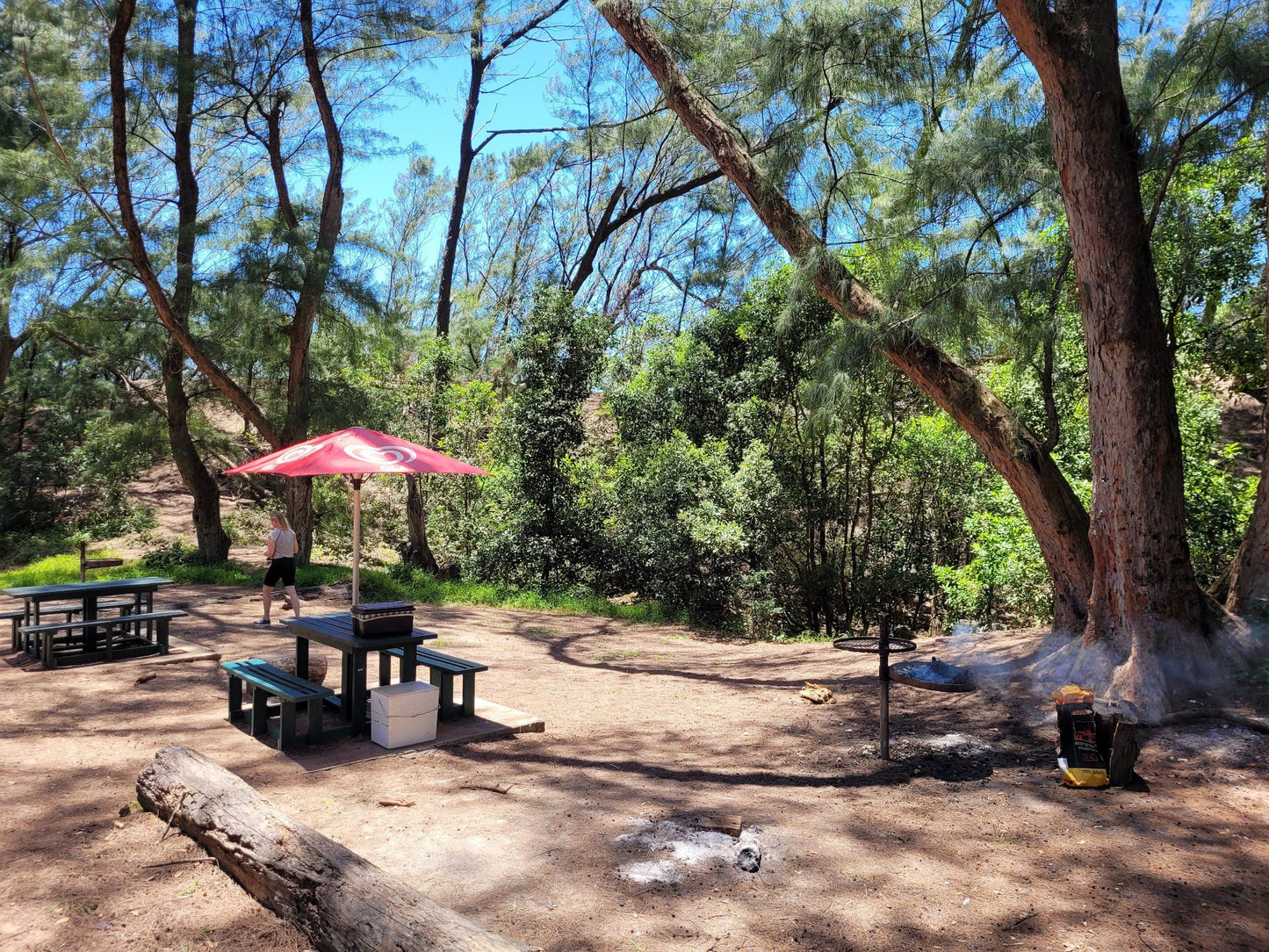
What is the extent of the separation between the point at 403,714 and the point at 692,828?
82.7 inches

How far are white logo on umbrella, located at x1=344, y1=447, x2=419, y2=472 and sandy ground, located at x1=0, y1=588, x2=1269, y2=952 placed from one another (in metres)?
1.77

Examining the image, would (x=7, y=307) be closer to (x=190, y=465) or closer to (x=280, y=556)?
(x=190, y=465)

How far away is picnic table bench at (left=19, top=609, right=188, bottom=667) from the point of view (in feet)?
22.3

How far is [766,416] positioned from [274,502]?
1096 cm

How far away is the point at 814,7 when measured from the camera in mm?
6938

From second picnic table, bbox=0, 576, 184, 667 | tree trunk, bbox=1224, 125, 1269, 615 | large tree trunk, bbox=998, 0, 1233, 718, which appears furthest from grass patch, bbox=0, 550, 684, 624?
tree trunk, bbox=1224, 125, 1269, 615

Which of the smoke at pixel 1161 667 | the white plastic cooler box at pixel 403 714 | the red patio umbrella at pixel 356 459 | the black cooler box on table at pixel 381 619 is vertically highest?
the red patio umbrella at pixel 356 459

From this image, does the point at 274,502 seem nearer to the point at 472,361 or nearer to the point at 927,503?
the point at 472,361

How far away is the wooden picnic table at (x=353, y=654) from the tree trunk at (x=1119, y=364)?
4567mm

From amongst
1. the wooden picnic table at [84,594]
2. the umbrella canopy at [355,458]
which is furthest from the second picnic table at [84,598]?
the umbrella canopy at [355,458]

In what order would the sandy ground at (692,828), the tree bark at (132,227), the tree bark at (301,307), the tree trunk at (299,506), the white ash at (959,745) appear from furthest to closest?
the tree trunk at (299,506) < the tree bark at (301,307) < the tree bark at (132,227) < the white ash at (959,745) < the sandy ground at (692,828)

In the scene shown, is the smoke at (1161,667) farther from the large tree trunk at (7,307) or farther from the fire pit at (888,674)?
the large tree trunk at (7,307)

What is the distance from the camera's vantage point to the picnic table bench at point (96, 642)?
680 centimetres

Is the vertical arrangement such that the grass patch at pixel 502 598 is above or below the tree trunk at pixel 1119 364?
below
